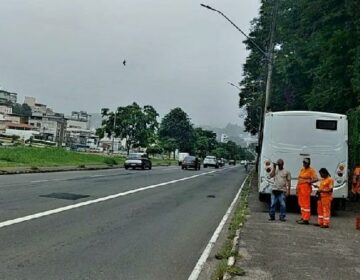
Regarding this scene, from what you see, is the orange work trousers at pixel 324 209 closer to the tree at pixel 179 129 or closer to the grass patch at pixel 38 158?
the grass patch at pixel 38 158

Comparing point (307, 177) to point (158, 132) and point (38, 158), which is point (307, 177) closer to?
point (38, 158)

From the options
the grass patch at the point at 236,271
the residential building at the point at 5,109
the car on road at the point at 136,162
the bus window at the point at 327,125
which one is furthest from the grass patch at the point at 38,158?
the residential building at the point at 5,109

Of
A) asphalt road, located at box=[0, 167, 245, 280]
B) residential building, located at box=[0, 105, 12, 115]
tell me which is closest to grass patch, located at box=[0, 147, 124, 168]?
asphalt road, located at box=[0, 167, 245, 280]

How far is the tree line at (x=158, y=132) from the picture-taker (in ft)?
256

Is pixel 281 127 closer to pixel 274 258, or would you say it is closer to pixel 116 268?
pixel 274 258

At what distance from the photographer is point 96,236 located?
10023mm

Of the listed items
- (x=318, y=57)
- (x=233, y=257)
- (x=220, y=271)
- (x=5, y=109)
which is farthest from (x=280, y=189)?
(x=5, y=109)

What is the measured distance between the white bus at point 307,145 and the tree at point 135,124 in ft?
200

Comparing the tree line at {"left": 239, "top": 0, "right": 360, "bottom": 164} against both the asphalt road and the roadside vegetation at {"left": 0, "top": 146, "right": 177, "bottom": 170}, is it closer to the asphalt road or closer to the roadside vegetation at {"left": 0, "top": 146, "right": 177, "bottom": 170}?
the asphalt road

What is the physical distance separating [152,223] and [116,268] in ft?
16.0

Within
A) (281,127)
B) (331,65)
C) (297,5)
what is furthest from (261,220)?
(297,5)

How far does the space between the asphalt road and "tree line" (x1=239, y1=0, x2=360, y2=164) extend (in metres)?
7.33

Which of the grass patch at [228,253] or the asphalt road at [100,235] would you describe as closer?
the grass patch at [228,253]

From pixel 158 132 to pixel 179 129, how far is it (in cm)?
566
